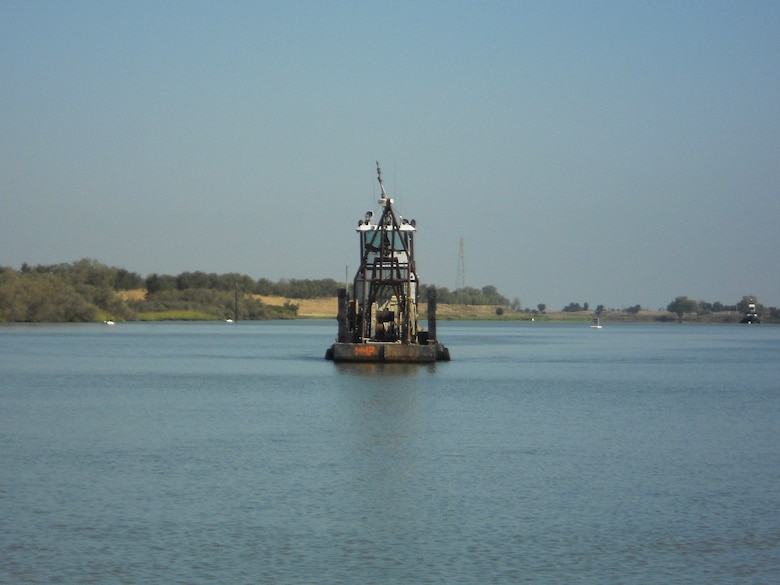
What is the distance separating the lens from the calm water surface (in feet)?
53.2

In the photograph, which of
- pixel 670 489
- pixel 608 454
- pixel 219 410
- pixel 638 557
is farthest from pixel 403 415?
pixel 638 557

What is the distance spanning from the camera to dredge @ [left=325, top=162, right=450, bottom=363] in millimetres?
55812

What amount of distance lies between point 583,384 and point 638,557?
116 feet

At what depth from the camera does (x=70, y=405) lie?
38688 millimetres

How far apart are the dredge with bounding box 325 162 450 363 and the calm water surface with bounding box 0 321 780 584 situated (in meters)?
9.44

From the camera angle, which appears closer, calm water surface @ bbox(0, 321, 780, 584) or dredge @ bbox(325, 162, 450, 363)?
calm water surface @ bbox(0, 321, 780, 584)

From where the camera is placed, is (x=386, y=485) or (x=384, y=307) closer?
(x=386, y=485)

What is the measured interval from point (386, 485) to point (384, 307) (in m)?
37.3

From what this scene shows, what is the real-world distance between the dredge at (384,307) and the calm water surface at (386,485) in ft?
31.0

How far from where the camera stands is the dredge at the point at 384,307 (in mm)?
55812

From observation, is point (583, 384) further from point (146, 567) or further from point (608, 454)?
point (146, 567)

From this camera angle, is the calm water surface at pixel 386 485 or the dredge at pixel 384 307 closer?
the calm water surface at pixel 386 485

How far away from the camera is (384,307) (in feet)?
196

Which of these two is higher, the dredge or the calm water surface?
the dredge
